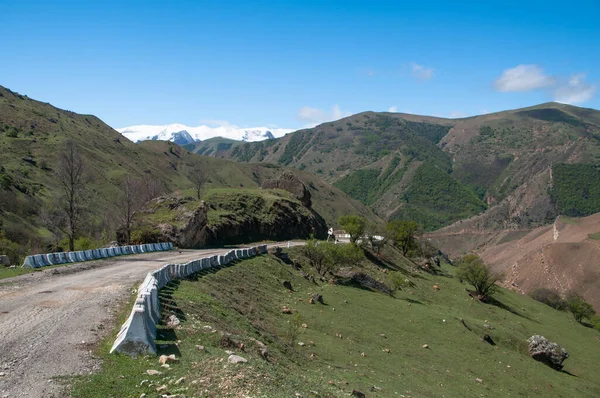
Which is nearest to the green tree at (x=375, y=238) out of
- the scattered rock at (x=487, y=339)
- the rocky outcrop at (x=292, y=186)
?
the rocky outcrop at (x=292, y=186)

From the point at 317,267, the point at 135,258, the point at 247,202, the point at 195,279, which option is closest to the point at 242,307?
the point at 195,279

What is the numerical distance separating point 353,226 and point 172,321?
46815 mm

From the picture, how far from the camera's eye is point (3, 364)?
10.2 metres

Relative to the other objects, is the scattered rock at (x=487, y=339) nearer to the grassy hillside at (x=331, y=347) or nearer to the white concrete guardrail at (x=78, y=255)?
the grassy hillside at (x=331, y=347)

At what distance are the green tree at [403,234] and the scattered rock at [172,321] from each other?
6163 centimetres

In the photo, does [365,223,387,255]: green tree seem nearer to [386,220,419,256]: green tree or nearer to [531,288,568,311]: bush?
[386,220,419,256]: green tree

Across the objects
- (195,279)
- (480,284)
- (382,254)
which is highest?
(195,279)

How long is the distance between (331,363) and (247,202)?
44.9m

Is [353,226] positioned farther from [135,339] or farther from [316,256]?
[135,339]

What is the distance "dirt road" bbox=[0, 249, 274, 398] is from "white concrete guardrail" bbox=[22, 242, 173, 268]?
1.86 m

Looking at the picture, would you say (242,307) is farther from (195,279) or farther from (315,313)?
(315,313)

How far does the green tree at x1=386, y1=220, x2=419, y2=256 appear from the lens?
75188 mm

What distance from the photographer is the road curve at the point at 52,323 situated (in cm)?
980

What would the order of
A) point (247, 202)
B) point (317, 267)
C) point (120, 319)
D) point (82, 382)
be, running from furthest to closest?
point (247, 202) → point (317, 267) → point (120, 319) → point (82, 382)
